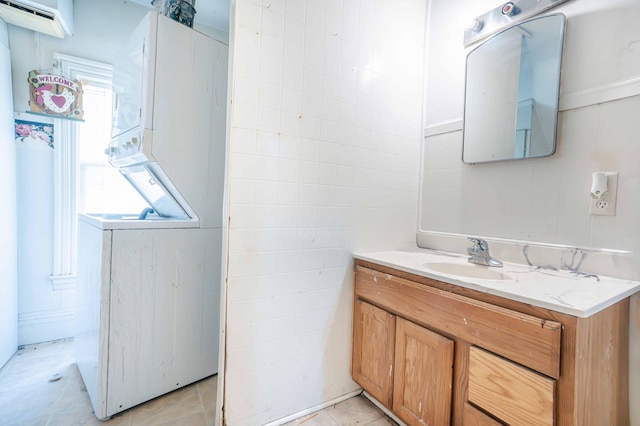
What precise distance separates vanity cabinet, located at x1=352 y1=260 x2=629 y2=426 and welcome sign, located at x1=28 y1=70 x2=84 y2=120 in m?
2.54

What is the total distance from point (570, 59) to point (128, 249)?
90.7 inches

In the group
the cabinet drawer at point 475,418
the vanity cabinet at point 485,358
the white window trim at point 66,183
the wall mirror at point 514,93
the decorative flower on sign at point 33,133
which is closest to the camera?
the vanity cabinet at point 485,358

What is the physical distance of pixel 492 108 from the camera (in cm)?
160

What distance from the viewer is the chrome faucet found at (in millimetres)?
1469

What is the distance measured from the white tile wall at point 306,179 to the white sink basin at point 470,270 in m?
0.34

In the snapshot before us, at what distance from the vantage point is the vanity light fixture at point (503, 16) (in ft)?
4.68

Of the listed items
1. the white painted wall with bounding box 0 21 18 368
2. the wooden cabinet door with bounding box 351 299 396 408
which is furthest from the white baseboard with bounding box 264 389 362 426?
the white painted wall with bounding box 0 21 18 368

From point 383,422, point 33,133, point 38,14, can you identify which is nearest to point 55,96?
point 33,133

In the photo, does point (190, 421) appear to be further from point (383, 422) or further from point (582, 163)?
point (582, 163)

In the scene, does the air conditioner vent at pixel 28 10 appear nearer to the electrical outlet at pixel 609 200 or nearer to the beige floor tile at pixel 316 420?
the beige floor tile at pixel 316 420

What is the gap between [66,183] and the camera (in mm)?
2307

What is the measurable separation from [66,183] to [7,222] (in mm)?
483

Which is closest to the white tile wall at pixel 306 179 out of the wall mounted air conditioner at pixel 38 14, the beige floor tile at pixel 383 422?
the beige floor tile at pixel 383 422

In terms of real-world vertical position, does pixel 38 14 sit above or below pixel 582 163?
above
